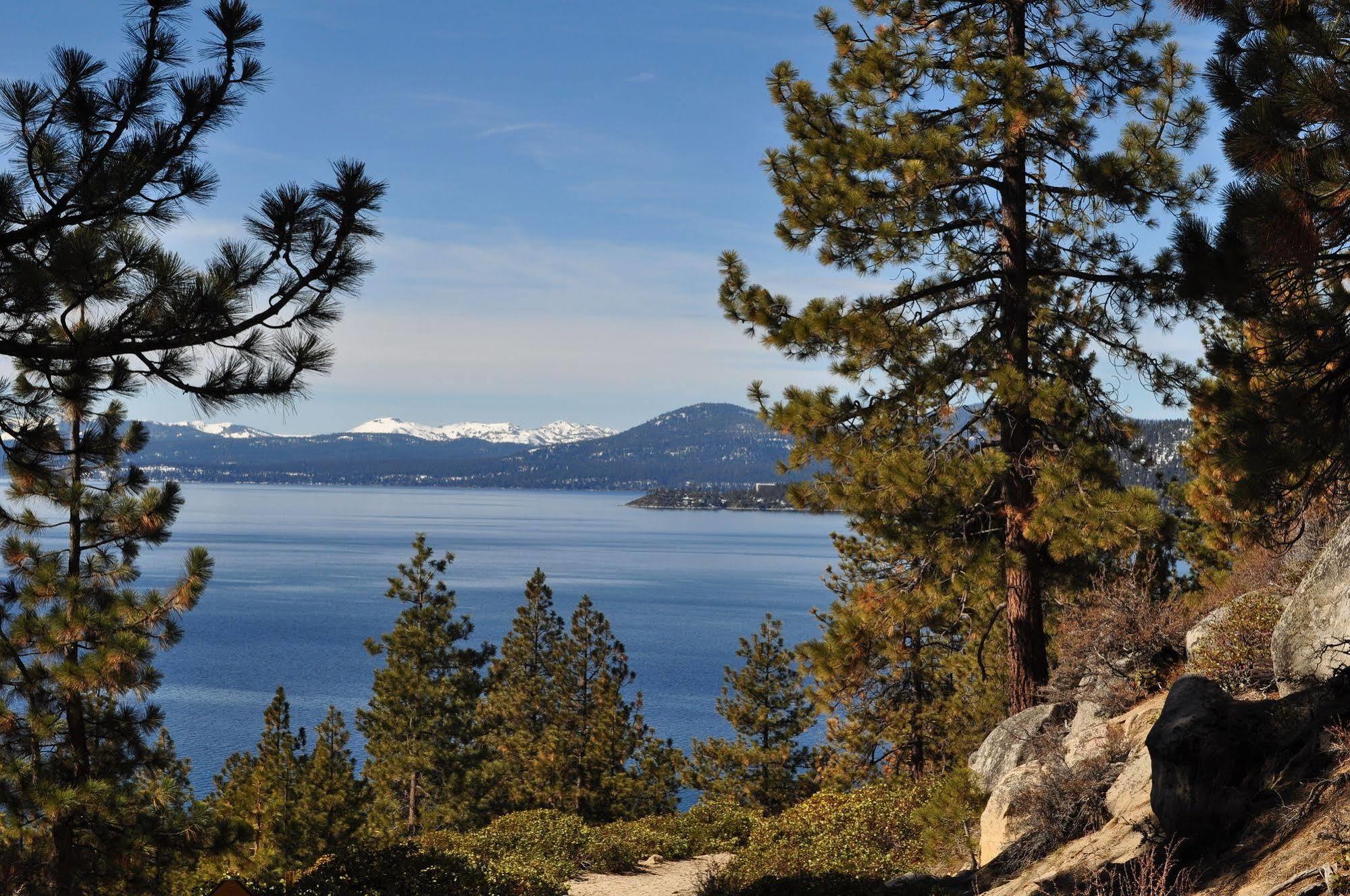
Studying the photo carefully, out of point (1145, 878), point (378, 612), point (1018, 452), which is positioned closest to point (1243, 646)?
point (1145, 878)

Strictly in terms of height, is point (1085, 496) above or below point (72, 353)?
below

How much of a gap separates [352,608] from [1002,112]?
93247 millimetres

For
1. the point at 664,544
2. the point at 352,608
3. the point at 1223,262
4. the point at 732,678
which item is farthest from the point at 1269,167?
the point at 664,544

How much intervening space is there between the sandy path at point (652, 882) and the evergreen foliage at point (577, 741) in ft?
51.7

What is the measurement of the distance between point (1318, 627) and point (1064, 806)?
97.1 inches

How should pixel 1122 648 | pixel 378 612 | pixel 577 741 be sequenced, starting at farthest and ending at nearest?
pixel 378 612, pixel 577 741, pixel 1122 648

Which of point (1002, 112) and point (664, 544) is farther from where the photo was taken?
point (664, 544)

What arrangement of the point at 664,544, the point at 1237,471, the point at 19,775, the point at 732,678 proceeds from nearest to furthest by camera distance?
the point at 1237,471, the point at 19,775, the point at 732,678, the point at 664,544

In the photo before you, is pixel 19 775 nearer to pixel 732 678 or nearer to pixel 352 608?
pixel 732 678

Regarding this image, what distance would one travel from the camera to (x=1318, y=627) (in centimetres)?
730

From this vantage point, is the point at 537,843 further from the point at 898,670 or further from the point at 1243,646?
the point at 1243,646

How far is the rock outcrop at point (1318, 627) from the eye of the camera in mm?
7074

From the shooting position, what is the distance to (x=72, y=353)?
5.88 m

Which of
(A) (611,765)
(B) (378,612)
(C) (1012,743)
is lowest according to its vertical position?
(B) (378,612)
